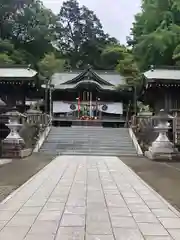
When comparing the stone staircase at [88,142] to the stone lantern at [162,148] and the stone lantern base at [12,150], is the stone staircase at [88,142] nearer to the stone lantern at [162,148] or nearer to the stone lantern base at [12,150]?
the stone lantern at [162,148]

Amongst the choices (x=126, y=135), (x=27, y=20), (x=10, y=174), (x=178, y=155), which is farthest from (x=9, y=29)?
(x=10, y=174)

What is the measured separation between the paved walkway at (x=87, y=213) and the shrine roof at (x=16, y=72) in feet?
57.0

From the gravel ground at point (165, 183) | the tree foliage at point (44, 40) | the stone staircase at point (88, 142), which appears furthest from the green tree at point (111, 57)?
the gravel ground at point (165, 183)

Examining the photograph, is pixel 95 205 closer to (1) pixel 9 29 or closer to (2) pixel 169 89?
(2) pixel 169 89

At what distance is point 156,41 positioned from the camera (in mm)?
33469

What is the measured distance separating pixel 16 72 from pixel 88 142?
8065 millimetres

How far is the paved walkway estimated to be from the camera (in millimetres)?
4879

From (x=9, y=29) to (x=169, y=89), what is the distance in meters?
30.9

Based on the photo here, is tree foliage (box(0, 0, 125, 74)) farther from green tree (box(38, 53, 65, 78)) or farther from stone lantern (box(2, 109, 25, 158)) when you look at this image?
stone lantern (box(2, 109, 25, 158))

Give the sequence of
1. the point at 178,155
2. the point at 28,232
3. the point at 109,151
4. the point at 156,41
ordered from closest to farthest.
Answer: the point at 28,232 → the point at 178,155 → the point at 109,151 → the point at 156,41

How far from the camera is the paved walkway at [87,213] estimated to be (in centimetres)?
488

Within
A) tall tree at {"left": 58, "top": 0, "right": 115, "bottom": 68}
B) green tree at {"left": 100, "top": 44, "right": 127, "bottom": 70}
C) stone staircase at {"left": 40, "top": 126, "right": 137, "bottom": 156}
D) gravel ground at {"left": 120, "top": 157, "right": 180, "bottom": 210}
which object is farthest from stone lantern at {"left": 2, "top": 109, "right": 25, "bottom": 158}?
tall tree at {"left": 58, "top": 0, "right": 115, "bottom": 68}

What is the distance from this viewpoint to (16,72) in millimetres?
27891

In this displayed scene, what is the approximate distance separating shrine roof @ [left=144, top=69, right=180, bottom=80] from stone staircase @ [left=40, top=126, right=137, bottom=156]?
4.46m
